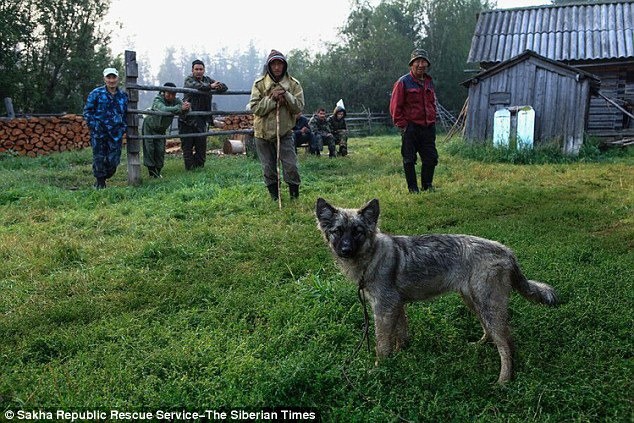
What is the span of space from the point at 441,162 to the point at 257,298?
9914mm

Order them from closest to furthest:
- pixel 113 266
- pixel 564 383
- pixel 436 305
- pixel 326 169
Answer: pixel 564 383
pixel 436 305
pixel 113 266
pixel 326 169

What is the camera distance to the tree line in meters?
20.2

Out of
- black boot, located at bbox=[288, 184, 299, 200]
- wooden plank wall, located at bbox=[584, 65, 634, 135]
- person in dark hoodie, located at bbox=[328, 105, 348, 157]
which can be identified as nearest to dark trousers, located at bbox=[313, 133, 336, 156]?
person in dark hoodie, located at bbox=[328, 105, 348, 157]

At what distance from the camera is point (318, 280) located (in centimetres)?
459

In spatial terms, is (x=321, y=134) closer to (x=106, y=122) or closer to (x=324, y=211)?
(x=106, y=122)

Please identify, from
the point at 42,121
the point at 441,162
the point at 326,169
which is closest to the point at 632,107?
the point at 441,162

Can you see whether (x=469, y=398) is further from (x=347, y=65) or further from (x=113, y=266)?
(x=347, y=65)

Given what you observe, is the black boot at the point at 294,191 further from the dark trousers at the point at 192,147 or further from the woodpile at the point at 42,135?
the woodpile at the point at 42,135

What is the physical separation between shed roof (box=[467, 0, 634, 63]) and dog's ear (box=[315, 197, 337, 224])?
58.0ft

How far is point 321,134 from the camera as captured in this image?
53.9 ft

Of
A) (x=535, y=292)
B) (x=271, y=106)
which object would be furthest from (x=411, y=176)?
(x=535, y=292)

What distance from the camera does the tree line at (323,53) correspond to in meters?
20.2

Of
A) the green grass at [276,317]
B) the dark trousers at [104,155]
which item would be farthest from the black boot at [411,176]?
the dark trousers at [104,155]

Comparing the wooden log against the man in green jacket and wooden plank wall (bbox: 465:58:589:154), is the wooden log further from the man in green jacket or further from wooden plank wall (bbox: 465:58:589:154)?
wooden plank wall (bbox: 465:58:589:154)
